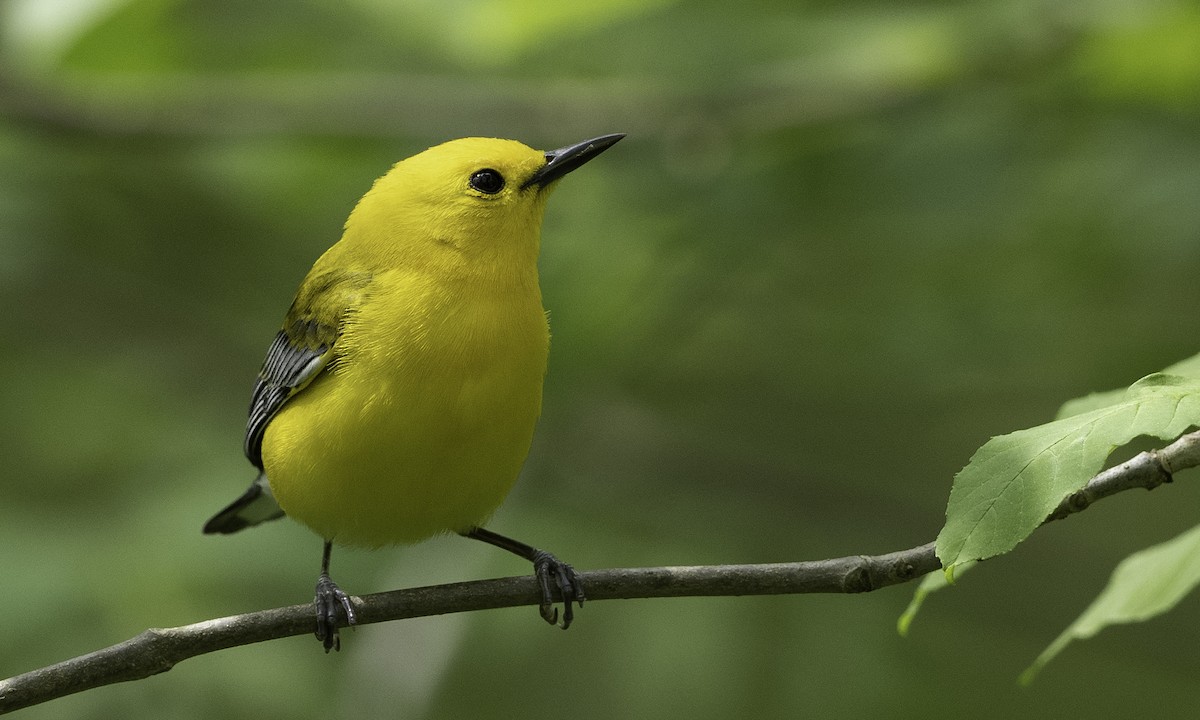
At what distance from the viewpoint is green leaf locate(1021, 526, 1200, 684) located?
328 centimetres

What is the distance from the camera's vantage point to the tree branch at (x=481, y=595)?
11.7 ft

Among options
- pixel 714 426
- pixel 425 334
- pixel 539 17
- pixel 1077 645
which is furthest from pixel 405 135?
pixel 1077 645

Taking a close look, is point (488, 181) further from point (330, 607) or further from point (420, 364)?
point (330, 607)

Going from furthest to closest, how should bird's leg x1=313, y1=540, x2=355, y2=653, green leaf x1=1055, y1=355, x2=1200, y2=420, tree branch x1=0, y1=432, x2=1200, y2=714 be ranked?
1. bird's leg x1=313, y1=540, x2=355, y2=653
2. tree branch x1=0, y1=432, x2=1200, y2=714
3. green leaf x1=1055, y1=355, x2=1200, y2=420

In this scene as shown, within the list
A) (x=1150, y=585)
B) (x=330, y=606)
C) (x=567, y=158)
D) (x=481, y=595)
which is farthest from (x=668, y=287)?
(x=1150, y=585)

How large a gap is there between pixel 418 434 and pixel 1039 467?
266 cm

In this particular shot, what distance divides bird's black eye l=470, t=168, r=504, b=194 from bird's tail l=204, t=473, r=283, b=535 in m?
2.08

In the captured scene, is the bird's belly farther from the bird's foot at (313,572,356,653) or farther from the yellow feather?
the bird's foot at (313,572,356,653)

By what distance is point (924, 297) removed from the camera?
7777 mm

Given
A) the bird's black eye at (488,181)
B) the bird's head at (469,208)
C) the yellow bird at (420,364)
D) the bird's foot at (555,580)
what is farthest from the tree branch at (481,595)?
the bird's black eye at (488,181)

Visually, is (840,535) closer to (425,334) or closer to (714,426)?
(714,426)

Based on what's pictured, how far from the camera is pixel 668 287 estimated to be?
776cm

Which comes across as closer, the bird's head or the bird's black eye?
the bird's head

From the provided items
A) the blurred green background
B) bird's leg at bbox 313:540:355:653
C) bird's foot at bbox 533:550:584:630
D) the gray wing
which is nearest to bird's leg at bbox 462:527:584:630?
bird's foot at bbox 533:550:584:630
